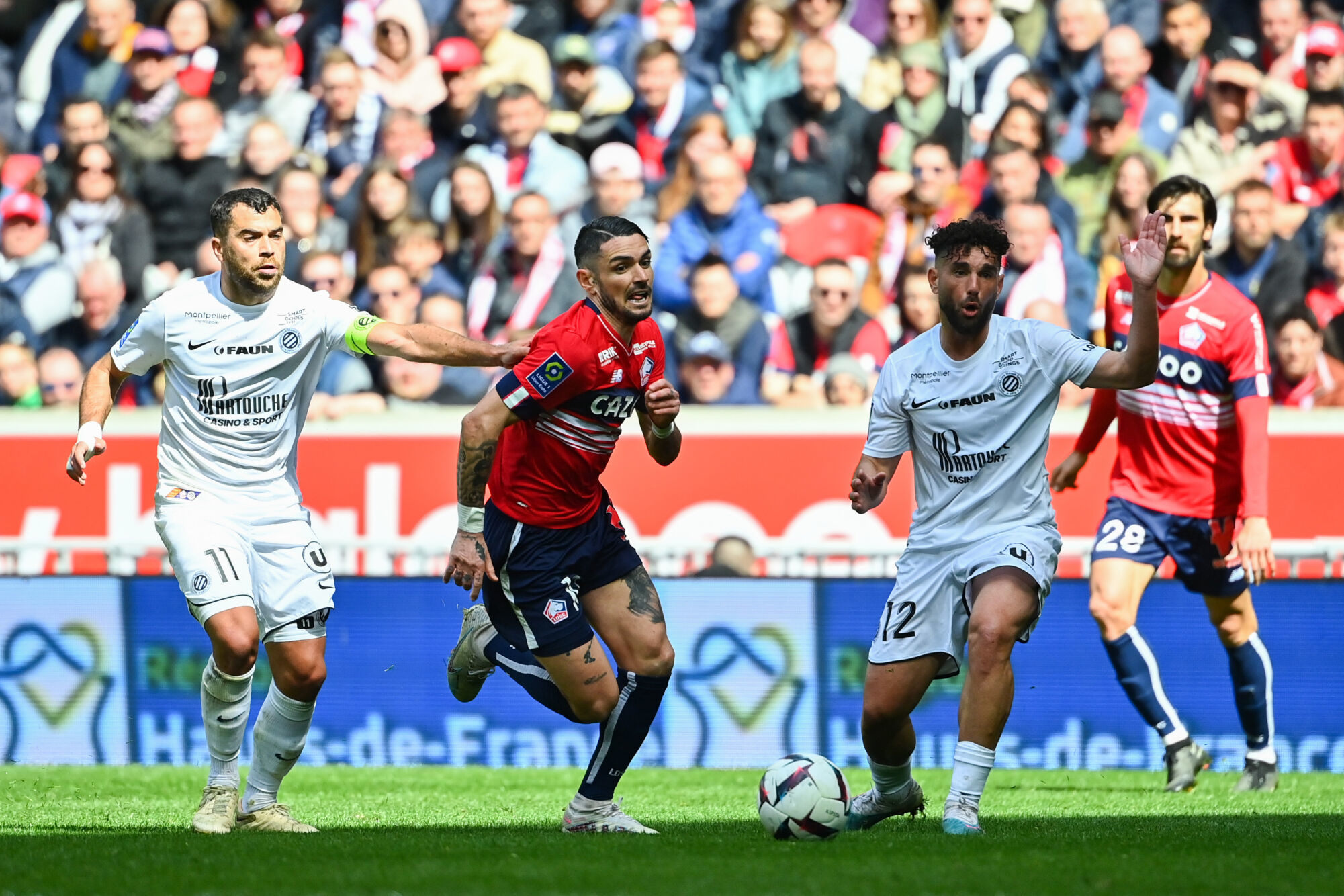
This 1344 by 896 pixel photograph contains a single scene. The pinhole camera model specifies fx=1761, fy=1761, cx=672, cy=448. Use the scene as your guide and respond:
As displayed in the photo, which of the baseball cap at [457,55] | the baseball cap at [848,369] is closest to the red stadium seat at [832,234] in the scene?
the baseball cap at [848,369]

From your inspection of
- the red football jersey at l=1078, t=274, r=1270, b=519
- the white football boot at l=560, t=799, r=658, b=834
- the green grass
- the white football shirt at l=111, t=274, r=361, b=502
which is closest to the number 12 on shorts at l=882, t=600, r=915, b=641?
the green grass

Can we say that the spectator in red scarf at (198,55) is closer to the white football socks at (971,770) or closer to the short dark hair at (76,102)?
the short dark hair at (76,102)

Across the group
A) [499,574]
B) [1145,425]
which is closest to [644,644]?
[499,574]

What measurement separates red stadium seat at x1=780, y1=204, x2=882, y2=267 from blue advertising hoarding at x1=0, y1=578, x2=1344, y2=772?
404 centimetres

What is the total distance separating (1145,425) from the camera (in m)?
8.92

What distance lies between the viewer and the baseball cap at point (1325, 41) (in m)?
13.3

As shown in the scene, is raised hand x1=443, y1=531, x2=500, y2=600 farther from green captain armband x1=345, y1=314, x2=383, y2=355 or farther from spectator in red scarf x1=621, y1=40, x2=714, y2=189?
spectator in red scarf x1=621, y1=40, x2=714, y2=189

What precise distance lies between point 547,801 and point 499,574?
1.84 meters

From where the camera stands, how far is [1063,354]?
21.8 feet

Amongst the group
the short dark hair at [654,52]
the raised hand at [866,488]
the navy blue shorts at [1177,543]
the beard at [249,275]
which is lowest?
the navy blue shorts at [1177,543]

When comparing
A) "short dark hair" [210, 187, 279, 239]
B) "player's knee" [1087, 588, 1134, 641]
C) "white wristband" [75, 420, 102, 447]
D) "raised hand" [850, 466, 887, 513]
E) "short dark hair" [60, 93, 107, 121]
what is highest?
"short dark hair" [60, 93, 107, 121]

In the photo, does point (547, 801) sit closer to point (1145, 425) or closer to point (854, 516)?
point (1145, 425)

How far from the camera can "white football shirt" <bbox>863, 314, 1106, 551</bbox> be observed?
666cm

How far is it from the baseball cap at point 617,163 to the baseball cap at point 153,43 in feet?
13.3
